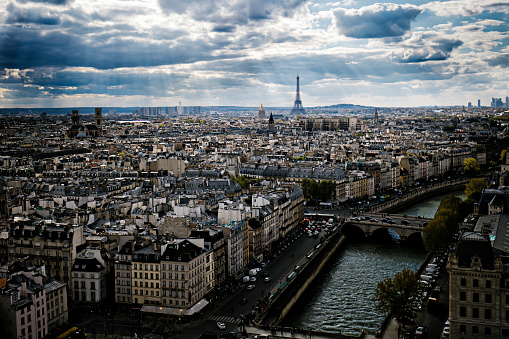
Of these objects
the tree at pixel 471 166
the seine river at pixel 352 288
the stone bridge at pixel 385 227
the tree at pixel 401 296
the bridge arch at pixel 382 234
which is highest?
the tree at pixel 471 166

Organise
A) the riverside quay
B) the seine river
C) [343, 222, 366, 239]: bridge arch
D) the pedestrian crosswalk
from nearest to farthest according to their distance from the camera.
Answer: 1. the riverside quay
2. the pedestrian crosswalk
3. the seine river
4. [343, 222, 366, 239]: bridge arch

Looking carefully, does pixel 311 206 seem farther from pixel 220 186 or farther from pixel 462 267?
pixel 462 267

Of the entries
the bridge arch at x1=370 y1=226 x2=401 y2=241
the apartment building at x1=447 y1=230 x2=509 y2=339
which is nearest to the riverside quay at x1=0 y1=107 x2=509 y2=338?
the apartment building at x1=447 y1=230 x2=509 y2=339

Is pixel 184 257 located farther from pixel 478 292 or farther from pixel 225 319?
pixel 478 292

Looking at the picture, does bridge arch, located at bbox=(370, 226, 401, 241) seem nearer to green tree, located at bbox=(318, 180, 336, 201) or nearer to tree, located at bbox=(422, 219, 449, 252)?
tree, located at bbox=(422, 219, 449, 252)

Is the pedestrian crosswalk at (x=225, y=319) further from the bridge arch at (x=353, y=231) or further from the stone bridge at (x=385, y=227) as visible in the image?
the bridge arch at (x=353, y=231)

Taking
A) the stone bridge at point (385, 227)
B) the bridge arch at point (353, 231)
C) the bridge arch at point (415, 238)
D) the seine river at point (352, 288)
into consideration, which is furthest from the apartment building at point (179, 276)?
the bridge arch at point (415, 238)

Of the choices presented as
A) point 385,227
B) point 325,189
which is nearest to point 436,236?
point 385,227
